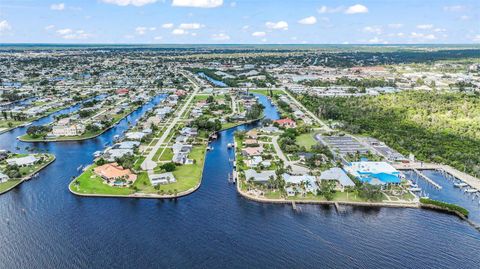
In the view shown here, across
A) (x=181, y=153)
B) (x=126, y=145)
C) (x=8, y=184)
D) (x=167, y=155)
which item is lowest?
(x=8, y=184)

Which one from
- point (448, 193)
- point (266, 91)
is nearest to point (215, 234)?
point (448, 193)

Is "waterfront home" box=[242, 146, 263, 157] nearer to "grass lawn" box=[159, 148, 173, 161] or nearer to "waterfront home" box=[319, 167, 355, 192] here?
"grass lawn" box=[159, 148, 173, 161]

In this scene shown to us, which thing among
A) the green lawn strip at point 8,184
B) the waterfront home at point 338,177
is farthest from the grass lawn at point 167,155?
the waterfront home at point 338,177

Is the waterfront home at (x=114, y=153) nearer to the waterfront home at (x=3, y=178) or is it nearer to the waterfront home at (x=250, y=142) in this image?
the waterfront home at (x=3, y=178)

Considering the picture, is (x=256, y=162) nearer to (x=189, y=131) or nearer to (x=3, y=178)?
(x=189, y=131)

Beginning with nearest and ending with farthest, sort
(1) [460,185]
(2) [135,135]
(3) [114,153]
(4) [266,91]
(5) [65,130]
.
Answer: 1. (1) [460,185]
2. (3) [114,153]
3. (2) [135,135]
4. (5) [65,130]
5. (4) [266,91]
